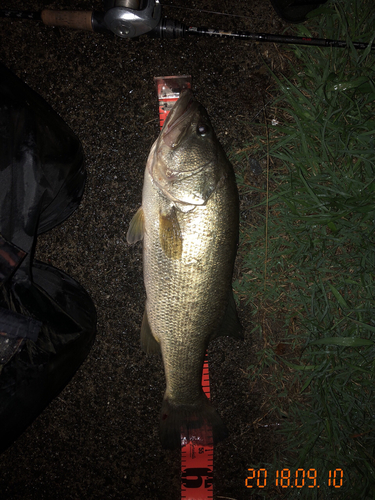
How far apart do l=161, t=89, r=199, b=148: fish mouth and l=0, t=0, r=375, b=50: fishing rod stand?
57 cm

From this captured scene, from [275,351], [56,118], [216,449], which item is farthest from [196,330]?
[56,118]

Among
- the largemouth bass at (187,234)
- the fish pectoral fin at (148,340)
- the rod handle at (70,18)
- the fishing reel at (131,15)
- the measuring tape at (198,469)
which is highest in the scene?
the rod handle at (70,18)

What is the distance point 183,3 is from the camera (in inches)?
81.2

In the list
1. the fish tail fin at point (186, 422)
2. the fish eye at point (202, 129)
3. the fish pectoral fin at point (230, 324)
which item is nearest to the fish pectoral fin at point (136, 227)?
the fish eye at point (202, 129)

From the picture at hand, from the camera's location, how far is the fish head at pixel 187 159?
156cm

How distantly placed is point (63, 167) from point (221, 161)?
2.99ft

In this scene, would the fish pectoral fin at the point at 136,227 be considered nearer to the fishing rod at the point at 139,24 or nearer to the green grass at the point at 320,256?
the green grass at the point at 320,256

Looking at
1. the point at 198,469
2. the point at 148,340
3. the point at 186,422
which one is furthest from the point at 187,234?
the point at 198,469

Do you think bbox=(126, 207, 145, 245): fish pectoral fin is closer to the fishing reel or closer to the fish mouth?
the fish mouth

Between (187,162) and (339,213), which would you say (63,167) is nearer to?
(187,162)

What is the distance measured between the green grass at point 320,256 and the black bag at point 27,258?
1.24 m

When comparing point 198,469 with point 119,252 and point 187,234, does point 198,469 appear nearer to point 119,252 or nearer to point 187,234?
point 119,252

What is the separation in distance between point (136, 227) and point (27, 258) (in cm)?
60

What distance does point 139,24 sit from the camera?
5.60ft
